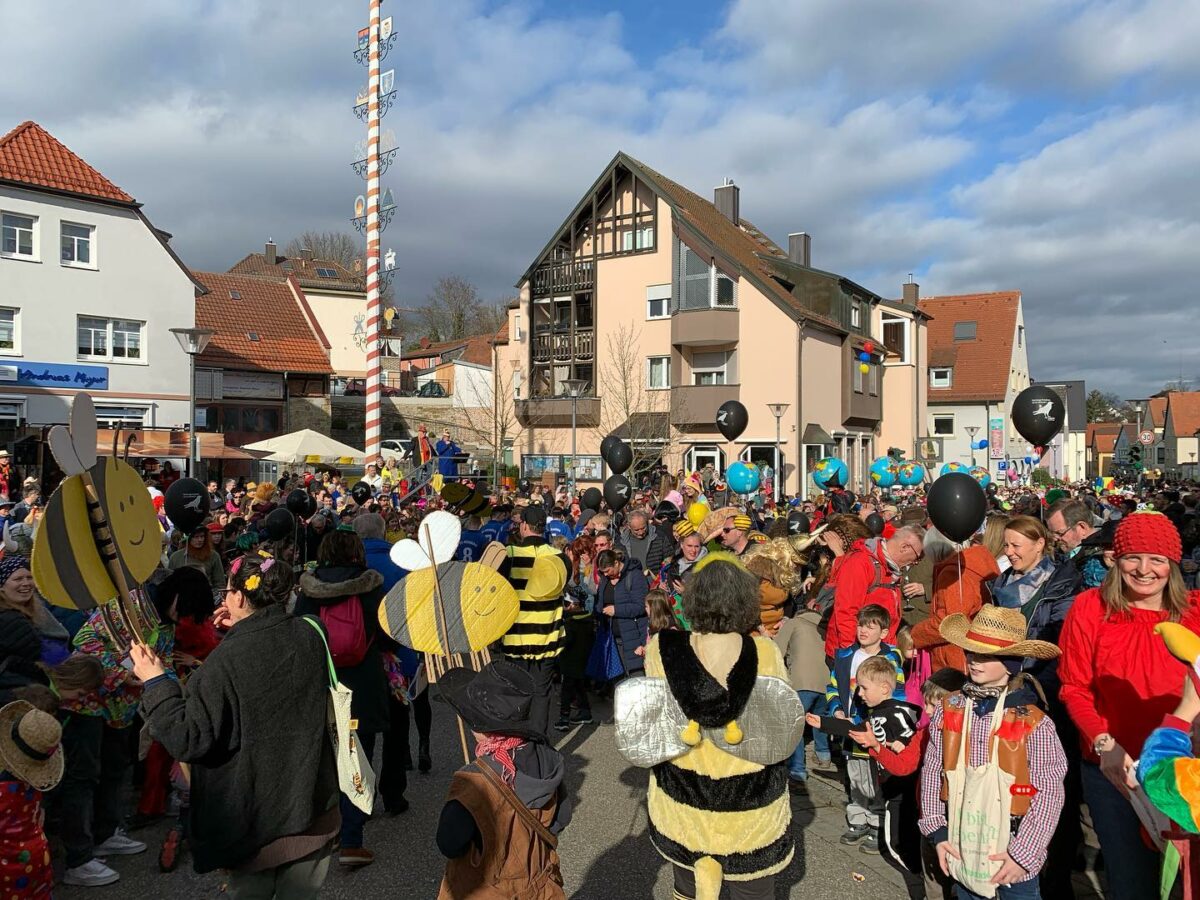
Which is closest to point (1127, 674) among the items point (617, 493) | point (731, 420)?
point (617, 493)

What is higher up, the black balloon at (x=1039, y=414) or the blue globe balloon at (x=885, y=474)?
the black balloon at (x=1039, y=414)

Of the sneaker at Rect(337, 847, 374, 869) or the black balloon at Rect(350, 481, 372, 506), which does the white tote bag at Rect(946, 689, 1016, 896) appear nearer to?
the sneaker at Rect(337, 847, 374, 869)

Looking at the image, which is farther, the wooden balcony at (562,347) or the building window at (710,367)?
the wooden balcony at (562,347)

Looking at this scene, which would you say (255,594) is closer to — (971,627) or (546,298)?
(971,627)

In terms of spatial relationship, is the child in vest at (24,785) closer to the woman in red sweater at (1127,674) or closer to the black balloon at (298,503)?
the woman in red sweater at (1127,674)

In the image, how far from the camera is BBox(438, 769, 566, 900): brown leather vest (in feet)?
9.30

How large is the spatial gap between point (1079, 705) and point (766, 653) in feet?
4.34

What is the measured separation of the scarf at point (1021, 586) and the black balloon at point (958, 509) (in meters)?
1.41

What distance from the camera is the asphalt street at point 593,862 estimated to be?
4.54 meters

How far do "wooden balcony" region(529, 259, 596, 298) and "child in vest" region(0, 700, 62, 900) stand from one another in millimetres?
31122

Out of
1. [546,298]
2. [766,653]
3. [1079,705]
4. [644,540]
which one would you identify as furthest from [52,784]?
[546,298]

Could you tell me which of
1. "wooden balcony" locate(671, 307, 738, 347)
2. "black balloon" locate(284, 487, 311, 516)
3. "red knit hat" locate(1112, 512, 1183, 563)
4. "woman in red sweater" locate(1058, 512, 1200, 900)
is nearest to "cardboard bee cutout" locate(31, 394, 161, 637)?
"woman in red sweater" locate(1058, 512, 1200, 900)

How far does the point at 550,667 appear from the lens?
6297mm

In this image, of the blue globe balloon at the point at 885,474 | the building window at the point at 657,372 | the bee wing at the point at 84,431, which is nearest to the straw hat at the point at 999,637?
the bee wing at the point at 84,431
